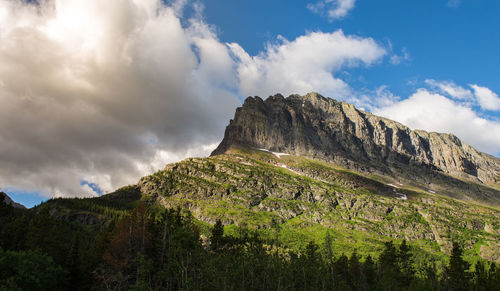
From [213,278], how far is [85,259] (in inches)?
1692

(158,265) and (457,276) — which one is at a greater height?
(158,265)

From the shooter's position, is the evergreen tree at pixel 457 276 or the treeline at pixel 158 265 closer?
the treeline at pixel 158 265

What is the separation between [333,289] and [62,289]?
56.9 m

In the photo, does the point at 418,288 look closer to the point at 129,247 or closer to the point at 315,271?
the point at 315,271

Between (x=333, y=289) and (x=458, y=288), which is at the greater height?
(x=333, y=289)

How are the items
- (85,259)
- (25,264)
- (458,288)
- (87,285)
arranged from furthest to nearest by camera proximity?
1. (458,288)
2. (85,259)
3. (87,285)
4. (25,264)

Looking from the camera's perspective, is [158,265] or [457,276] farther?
[457,276]

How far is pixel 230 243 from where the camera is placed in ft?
320

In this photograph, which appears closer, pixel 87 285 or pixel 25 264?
pixel 25 264

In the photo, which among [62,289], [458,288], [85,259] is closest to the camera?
[62,289]

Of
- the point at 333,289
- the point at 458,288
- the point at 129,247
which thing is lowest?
the point at 458,288

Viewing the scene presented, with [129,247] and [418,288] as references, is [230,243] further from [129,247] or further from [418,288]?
[418,288]

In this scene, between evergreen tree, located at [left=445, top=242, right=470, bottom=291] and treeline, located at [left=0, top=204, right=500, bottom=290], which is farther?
evergreen tree, located at [left=445, top=242, right=470, bottom=291]

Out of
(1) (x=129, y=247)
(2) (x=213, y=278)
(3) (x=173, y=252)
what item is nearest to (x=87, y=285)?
(1) (x=129, y=247)
